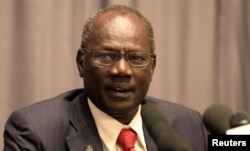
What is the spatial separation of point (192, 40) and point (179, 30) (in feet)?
0.36

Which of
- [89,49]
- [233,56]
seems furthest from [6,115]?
[233,56]

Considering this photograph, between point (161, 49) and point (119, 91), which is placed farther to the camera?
point (161, 49)

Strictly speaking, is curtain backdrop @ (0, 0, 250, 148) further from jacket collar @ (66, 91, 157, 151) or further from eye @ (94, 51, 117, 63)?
eye @ (94, 51, 117, 63)

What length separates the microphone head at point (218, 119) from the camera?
109 cm

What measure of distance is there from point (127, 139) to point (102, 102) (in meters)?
0.16

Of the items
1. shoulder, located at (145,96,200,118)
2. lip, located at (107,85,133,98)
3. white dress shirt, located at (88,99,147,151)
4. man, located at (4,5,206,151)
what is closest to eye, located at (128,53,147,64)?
man, located at (4,5,206,151)

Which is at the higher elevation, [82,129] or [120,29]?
[120,29]

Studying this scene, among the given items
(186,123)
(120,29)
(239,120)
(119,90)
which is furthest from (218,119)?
(186,123)

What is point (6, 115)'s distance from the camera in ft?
7.43

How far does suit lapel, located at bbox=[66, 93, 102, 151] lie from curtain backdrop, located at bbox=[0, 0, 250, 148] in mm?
651

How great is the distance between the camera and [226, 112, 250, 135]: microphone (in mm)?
942

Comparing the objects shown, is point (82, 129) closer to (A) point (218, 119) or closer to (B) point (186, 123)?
(B) point (186, 123)

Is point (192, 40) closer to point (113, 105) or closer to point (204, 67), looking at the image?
point (204, 67)

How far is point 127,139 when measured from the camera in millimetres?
1595
